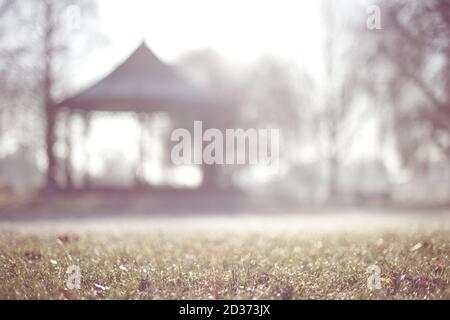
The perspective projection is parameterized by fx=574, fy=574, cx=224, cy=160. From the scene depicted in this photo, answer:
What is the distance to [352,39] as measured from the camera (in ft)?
100

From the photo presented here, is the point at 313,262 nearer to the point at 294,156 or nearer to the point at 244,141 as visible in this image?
the point at 244,141

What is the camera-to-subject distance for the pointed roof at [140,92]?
23.2 m

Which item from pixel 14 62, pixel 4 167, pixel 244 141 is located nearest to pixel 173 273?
pixel 14 62

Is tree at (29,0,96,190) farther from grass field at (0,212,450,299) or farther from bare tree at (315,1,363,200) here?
grass field at (0,212,450,299)

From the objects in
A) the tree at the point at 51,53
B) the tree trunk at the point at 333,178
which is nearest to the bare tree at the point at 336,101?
the tree trunk at the point at 333,178

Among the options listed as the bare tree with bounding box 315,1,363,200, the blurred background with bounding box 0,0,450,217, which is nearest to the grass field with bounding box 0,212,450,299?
the blurred background with bounding box 0,0,450,217

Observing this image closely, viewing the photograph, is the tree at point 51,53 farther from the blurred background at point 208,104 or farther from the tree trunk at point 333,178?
the tree trunk at point 333,178

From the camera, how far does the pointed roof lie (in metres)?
23.2

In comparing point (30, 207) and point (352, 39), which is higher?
point (352, 39)

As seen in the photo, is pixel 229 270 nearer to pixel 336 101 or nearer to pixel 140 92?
pixel 140 92

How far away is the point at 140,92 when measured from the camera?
76.8 feet

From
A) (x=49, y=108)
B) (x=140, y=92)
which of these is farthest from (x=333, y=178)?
(x=49, y=108)

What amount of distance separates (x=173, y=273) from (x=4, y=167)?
2517 cm
